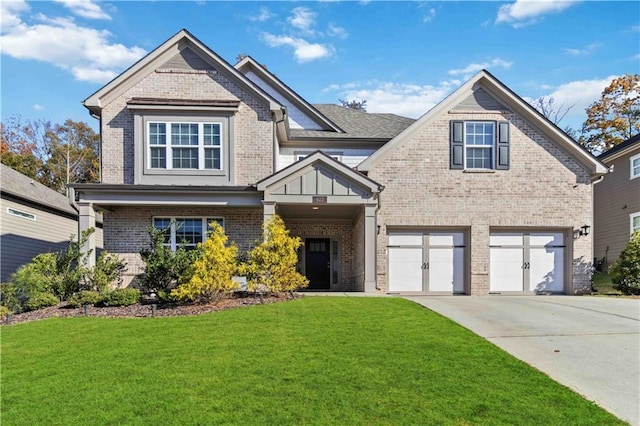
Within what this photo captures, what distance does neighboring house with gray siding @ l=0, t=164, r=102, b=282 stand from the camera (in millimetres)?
16250

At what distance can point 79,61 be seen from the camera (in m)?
29.8

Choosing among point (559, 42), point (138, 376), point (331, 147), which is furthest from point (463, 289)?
point (138, 376)

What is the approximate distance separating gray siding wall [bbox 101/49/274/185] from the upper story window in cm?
649

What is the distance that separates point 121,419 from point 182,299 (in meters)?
6.68

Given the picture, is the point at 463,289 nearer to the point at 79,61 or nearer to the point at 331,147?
the point at 331,147

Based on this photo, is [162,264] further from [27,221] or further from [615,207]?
[615,207]

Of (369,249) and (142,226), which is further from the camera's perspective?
(142,226)

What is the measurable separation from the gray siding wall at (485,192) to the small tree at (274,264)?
4.14 metres

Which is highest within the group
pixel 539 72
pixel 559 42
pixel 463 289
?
pixel 539 72

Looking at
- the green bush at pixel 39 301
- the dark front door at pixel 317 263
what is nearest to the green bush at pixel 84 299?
the green bush at pixel 39 301

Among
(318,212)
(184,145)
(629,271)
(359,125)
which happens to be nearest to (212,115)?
(184,145)

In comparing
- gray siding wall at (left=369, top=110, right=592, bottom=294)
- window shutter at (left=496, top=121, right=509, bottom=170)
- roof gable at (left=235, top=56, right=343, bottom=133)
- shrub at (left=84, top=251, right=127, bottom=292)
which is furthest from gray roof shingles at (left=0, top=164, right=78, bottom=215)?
window shutter at (left=496, top=121, right=509, bottom=170)

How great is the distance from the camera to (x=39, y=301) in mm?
11188

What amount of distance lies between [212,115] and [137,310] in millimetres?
7058
